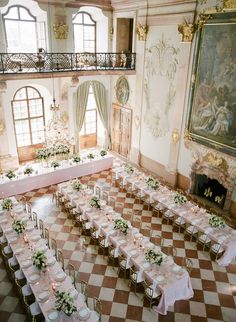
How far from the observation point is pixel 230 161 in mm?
9633

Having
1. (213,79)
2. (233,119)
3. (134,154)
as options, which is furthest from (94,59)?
(233,119)

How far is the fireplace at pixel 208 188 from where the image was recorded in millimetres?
10961

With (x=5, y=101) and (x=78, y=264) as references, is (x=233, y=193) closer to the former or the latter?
(x=78, y=264)

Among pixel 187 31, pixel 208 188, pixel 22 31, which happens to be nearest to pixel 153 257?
pixel 208 188

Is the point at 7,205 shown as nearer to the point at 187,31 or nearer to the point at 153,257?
the point at 153,257

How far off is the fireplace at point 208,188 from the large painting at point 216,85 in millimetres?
1627

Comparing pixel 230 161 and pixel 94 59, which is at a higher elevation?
pixel 94 59

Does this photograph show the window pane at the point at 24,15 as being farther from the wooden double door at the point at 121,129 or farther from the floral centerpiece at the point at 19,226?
the floral centerpiece at the point at 19,226

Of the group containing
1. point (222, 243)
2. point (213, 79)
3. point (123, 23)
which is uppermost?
point (123, 23)

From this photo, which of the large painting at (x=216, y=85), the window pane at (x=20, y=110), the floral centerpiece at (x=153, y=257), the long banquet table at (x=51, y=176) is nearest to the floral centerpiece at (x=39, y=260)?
the floral centerpiece at (x=153, y=257)

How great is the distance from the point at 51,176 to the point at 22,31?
6013 millimetres

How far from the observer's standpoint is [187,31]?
999cm

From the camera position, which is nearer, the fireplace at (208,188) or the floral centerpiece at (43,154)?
the fireplace at (208,188)

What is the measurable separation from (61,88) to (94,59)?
197 cm
